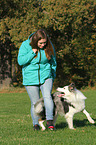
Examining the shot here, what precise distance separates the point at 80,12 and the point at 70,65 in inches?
240

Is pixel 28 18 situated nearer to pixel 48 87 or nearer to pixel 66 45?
pixel 66 45

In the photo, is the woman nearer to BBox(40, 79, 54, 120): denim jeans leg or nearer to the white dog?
BBox(40, 79, 54, 120): denim jeans leg

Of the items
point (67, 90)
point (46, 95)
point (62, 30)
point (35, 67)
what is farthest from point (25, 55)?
point (62, 30)

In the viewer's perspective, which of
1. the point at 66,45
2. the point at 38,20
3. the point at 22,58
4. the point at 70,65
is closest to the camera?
the point at 22,58

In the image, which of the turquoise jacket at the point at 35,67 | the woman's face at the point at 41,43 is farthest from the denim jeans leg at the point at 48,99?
the woman's face at the point at 41,43

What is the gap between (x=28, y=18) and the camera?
78.9 ft

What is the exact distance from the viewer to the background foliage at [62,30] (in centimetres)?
2366

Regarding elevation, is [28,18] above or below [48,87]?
above

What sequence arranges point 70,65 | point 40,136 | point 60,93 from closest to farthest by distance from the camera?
1. point 40,136
2. point 60,93
3. point 70,65

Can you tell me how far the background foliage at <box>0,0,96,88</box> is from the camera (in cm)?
2366

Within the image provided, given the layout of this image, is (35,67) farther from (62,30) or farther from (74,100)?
(62,30)

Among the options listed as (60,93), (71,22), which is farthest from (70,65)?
(60,93)

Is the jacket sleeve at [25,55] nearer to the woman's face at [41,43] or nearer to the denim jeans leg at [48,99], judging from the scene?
the woman's face at [41,43]

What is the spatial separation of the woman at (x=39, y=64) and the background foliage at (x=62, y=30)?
16418 millimetres
